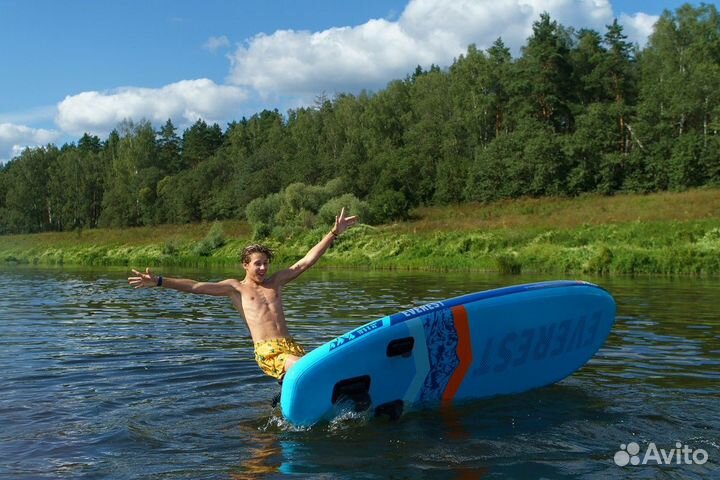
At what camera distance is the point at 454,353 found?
279 inches

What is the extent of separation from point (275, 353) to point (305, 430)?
0.86m

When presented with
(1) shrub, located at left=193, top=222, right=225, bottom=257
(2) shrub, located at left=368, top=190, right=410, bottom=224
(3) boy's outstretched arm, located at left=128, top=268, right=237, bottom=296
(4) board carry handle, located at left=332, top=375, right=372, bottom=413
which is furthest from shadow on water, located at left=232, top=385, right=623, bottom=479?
(2) shrub, located at left=368, top=190, right=410, bottom=224

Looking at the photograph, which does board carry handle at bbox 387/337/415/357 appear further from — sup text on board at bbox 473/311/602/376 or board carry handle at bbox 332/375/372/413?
sup text on board at bbox 473/311/602/376

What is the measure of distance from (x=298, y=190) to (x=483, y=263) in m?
25.5

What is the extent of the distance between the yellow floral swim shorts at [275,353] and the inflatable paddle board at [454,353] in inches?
19.3

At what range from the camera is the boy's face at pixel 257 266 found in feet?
23.7

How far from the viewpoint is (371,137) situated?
3041 inches

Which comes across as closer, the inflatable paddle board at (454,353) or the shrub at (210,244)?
the inflatable paddle board at (454,353)

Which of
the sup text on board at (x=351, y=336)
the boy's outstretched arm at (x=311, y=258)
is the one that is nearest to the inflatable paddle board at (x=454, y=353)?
the sup text on board at (x=351, y=336)

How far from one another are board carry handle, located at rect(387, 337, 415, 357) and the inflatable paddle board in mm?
10

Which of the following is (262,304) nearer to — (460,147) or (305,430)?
(305,430)

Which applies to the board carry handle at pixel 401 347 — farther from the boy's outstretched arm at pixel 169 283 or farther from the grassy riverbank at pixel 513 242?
the grassy riverbank at pixel 513 242

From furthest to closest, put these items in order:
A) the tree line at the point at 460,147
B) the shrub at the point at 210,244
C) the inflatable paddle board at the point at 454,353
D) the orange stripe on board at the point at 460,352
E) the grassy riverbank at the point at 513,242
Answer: the tree line at the point at 460,147 < the shrub at the point at 210,244 < the grassy riverbank at the point at 513,242 < the orange stripe on board at the point at 460,352 < the inflatable paddle board at the point at 454,353

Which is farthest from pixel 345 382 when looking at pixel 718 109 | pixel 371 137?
pixel 371 137
